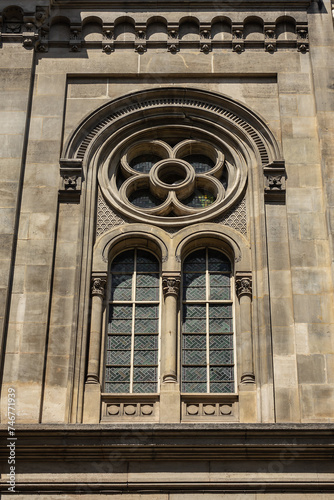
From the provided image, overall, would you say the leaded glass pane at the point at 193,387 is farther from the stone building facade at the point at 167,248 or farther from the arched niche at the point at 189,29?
the arched niche at the point at 189,29

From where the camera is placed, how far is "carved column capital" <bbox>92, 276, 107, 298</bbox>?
21.1 meters

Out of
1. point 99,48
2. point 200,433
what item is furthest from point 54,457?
point 99,48

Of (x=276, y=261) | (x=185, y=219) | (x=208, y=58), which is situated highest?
(x=208, y=58)

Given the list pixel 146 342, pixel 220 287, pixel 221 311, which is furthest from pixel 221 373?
pixel 220 287

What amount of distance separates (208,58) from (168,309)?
7284mm

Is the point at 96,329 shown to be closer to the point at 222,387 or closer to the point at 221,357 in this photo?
the point at 221,357

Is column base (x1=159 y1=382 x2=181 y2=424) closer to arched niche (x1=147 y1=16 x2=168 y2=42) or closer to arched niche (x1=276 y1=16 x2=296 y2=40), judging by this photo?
arched niche (x1=147 y1=16 x2=168 y2=42)

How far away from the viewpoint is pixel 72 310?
2059cm

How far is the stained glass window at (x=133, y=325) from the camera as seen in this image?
20.5m

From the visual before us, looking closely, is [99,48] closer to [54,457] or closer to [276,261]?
[276,261]

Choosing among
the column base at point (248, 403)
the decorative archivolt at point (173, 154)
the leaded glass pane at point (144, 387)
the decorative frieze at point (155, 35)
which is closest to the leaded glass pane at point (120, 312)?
the leaded glass pane at point (144, 387)

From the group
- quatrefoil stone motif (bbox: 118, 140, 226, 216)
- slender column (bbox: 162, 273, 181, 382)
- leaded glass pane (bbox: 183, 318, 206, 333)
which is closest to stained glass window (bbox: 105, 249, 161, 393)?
slender column (bbox: 162, 273, 181, 382)

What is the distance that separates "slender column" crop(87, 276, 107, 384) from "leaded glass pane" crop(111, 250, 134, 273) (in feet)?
2.71

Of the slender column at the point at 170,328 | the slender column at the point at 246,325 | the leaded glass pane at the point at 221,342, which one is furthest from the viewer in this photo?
the leaded glass pane at the point at 221,342
